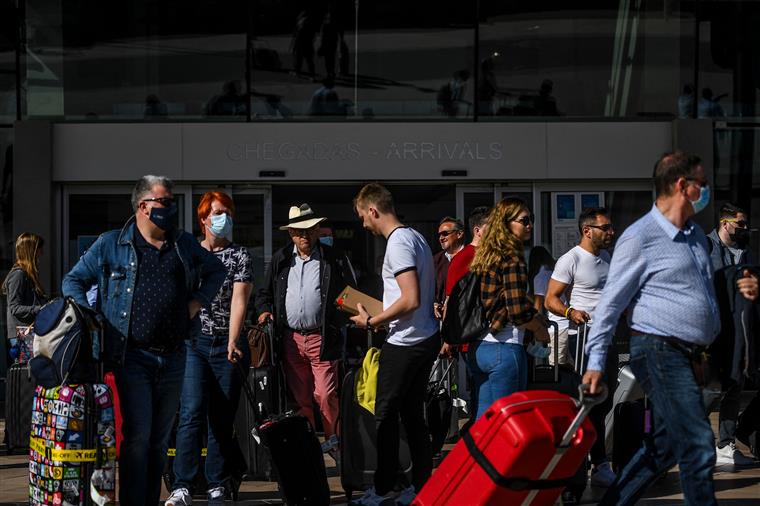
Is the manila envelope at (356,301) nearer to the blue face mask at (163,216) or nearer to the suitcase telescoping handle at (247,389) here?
the suitcase telescoping handle at (247,389)

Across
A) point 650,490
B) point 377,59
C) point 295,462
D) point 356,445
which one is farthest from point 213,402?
point 377,59

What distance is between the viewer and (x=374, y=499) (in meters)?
7.09

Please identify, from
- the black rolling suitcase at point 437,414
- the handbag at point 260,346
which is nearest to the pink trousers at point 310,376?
the handbag at point 260,346

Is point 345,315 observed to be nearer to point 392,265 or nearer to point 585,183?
point 392,265

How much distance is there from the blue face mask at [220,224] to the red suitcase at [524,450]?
2.42 meters

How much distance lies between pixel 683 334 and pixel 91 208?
988cm

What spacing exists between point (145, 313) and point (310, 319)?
97.4 inches

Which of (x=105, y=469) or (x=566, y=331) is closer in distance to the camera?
(x=105, y=469)

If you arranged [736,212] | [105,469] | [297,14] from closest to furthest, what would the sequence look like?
[105,469], [736,212], [297,14]

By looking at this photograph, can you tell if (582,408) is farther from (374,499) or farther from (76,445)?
(76,445)

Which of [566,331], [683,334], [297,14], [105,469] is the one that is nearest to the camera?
[683,334]

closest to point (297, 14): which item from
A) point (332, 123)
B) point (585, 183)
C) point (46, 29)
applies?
point (332, 123)

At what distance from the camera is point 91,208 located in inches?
558

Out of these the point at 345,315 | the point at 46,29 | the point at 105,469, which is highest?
the point at 46,29
